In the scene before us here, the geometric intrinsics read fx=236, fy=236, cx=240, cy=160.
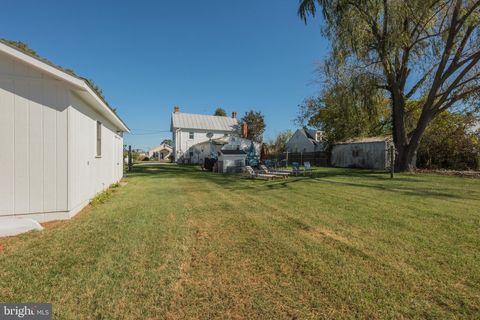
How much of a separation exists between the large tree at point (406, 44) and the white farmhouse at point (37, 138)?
13071mm

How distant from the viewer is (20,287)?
257cm

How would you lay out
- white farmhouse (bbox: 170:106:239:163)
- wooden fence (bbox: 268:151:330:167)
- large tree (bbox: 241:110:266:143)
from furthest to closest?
large tree (bbox: 241:110:266:143) < white farmhouse (bbox: 170:106:239:163) < wooden fence (bbox: 268:151:330:167)

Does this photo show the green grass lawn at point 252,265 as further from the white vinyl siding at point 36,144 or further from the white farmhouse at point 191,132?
the white farmhouse at point 191,132

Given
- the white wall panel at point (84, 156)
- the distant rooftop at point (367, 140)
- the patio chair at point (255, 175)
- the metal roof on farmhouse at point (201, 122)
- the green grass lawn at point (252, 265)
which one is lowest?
the green grass lawn at point (252, 265)

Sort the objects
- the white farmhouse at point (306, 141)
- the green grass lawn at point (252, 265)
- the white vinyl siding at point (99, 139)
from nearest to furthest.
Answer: the green grass lawn at point (252, 265) → the white vinyl siding at point (99, 139) → the white farmhouse at point (306, 141)

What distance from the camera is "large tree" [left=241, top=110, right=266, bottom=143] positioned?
45.2m

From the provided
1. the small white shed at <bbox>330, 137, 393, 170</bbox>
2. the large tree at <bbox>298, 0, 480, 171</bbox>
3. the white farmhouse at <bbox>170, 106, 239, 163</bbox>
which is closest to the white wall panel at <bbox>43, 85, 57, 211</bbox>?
the large tree at <bbox>298, 0, 480, 171</bbox>

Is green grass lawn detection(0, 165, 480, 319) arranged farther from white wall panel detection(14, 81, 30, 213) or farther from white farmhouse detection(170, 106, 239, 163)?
white farmhouse detection(170, 106, 239, 163)

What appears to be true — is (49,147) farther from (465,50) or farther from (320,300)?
(465,50)

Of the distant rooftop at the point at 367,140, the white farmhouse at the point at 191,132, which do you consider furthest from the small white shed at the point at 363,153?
the white farmhouse at the point at 191,132

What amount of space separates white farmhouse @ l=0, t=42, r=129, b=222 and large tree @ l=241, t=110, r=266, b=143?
4022 centimetres

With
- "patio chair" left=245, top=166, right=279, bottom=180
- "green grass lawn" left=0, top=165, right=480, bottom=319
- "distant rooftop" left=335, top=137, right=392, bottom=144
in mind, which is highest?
"distant rooftop" left=335, top=137, right=392, bottom=144

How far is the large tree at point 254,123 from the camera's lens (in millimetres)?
45188

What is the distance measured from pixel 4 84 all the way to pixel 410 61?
62.2ft
